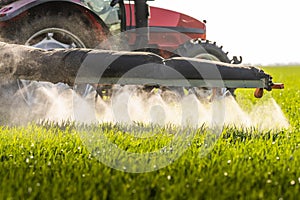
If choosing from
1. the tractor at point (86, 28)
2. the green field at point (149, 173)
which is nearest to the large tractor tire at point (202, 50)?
the tractor at point (86, 28)

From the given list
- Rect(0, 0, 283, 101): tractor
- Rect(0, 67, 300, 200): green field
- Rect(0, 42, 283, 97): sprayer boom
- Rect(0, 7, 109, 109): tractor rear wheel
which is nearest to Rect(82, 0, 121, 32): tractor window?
Rect(0, 0, 283, 101): tractor

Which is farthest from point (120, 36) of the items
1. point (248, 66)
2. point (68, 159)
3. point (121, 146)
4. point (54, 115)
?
point (68, 159)

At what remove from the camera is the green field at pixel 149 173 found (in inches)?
133

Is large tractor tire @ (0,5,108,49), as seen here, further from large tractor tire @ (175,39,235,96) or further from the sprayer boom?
large tractor tire @ (175,39,235,96)

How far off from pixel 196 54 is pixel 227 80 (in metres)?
2.26

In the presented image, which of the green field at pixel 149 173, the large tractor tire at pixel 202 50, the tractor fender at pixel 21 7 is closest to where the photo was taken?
the green field at pixel 149 173

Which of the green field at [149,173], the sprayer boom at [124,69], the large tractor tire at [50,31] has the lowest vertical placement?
the green field at [149,173]

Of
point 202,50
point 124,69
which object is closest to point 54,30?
point 124,69

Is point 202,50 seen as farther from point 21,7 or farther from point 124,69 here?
point 124,69

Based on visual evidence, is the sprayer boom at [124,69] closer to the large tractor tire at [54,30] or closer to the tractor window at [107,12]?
the large tractor tire at [54,30]

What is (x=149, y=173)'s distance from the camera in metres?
3.88

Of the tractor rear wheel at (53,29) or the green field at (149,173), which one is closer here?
the green field at (149,173)

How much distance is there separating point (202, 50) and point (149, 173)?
4005 mm

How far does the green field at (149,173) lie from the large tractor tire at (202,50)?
2.33 m
